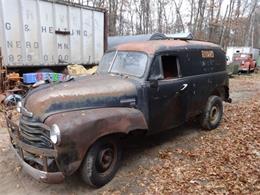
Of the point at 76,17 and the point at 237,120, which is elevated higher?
the point at 76,17

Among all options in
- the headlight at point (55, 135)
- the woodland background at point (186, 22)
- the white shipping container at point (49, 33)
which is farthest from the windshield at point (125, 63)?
the woodland background at point (186, 22)

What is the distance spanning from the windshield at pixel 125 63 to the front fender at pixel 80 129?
1.10m

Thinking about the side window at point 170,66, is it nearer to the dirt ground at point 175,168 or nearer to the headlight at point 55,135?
the dirt ground at point 175,168

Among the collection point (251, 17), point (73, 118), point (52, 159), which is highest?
point (251, 17)

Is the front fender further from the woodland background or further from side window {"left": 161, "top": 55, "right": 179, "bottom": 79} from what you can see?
the woodland background

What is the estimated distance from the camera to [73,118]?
375 cm

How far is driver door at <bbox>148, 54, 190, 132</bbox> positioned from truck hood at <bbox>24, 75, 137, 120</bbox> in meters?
0.48

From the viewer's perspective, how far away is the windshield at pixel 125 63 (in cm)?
508

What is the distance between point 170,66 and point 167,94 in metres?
0.67

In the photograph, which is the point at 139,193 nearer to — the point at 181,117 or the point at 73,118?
the point at 73,118

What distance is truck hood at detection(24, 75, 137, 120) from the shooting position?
389 centimetres

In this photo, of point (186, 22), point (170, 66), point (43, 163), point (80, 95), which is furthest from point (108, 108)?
point (186, 22)

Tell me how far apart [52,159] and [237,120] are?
570 cm

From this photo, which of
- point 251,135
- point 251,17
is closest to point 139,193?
point 251,135
